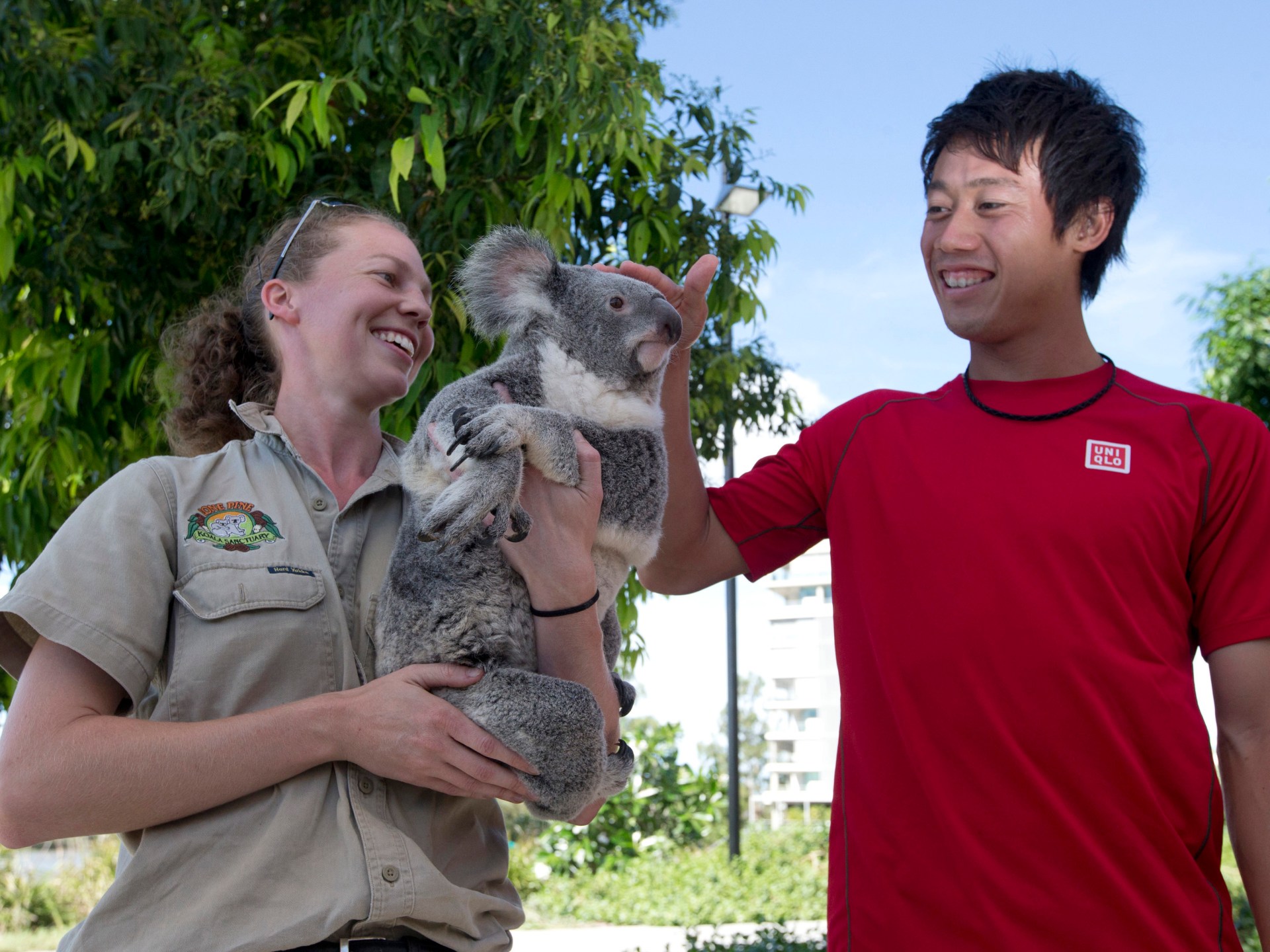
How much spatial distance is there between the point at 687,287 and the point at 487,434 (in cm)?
68

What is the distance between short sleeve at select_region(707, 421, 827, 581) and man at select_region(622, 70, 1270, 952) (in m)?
0.09

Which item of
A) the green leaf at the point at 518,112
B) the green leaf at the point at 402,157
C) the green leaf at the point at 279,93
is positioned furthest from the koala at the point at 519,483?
the green leaf at the point at 279,93

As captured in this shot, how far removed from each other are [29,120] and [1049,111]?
2.89 m

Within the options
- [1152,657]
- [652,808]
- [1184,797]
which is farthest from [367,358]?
[652,808]

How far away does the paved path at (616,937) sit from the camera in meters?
5.94

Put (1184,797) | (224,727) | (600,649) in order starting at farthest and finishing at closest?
(600,649) < (1184,797) < (224,727)

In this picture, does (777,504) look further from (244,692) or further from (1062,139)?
(244,692)

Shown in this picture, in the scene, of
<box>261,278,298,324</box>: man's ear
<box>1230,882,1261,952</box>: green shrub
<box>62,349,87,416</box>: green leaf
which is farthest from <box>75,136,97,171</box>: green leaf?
<box>1230,882,1261,952</box>: green shrub

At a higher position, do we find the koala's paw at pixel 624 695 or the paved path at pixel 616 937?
the koala's paw at pixel 624 695

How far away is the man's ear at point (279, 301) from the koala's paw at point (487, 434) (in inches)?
18.0

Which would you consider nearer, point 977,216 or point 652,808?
point 977,216

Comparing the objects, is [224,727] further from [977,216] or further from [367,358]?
[977,216]

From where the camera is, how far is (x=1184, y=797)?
152 centimetres

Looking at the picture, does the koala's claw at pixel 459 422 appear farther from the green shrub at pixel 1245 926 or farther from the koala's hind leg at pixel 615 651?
the green shrub at pixel 1245 926
